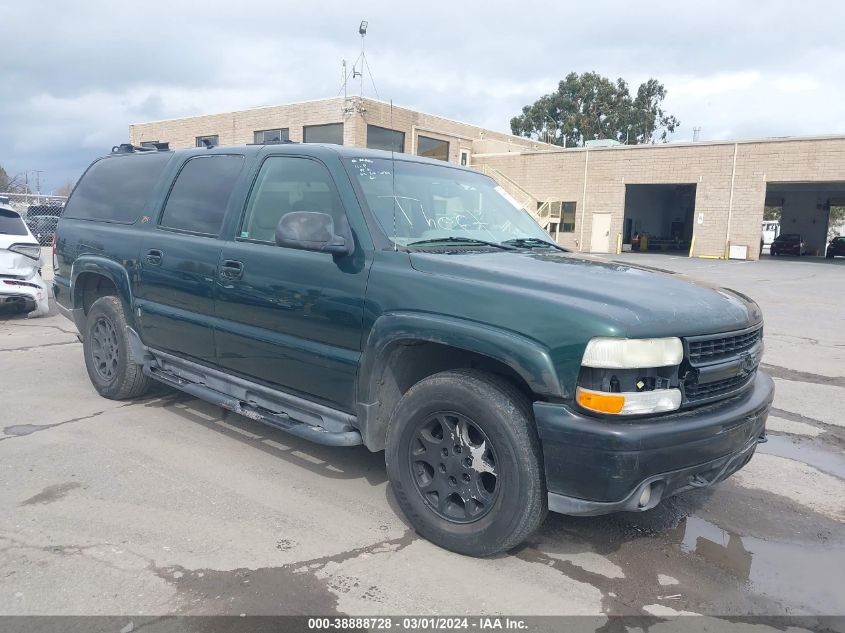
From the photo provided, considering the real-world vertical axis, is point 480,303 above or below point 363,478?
above

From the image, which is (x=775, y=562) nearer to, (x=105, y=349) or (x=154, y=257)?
(x=154, y=257)

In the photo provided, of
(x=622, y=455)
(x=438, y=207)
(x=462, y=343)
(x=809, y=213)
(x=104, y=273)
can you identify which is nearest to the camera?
(x=622, y=455)

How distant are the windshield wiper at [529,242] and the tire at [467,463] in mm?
1255

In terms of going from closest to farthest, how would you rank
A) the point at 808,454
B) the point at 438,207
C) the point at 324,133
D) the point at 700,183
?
the point at 438,207 → the point at 808,454 → the point at 324,133 → the point at 700,183

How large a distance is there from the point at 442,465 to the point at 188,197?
9.52 ft

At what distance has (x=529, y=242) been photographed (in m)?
4.39

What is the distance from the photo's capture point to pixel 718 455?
10.2 ft

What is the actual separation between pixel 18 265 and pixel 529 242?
8216 millimetres

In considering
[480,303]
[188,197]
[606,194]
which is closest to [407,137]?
[606,194]

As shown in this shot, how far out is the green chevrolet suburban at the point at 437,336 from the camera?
2900 millimetres

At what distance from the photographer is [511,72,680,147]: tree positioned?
62.2 meters

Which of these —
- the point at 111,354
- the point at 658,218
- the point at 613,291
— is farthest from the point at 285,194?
the point at 658,218

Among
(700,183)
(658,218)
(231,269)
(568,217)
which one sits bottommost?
(231,269)

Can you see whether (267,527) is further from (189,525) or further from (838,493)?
(838,493)
